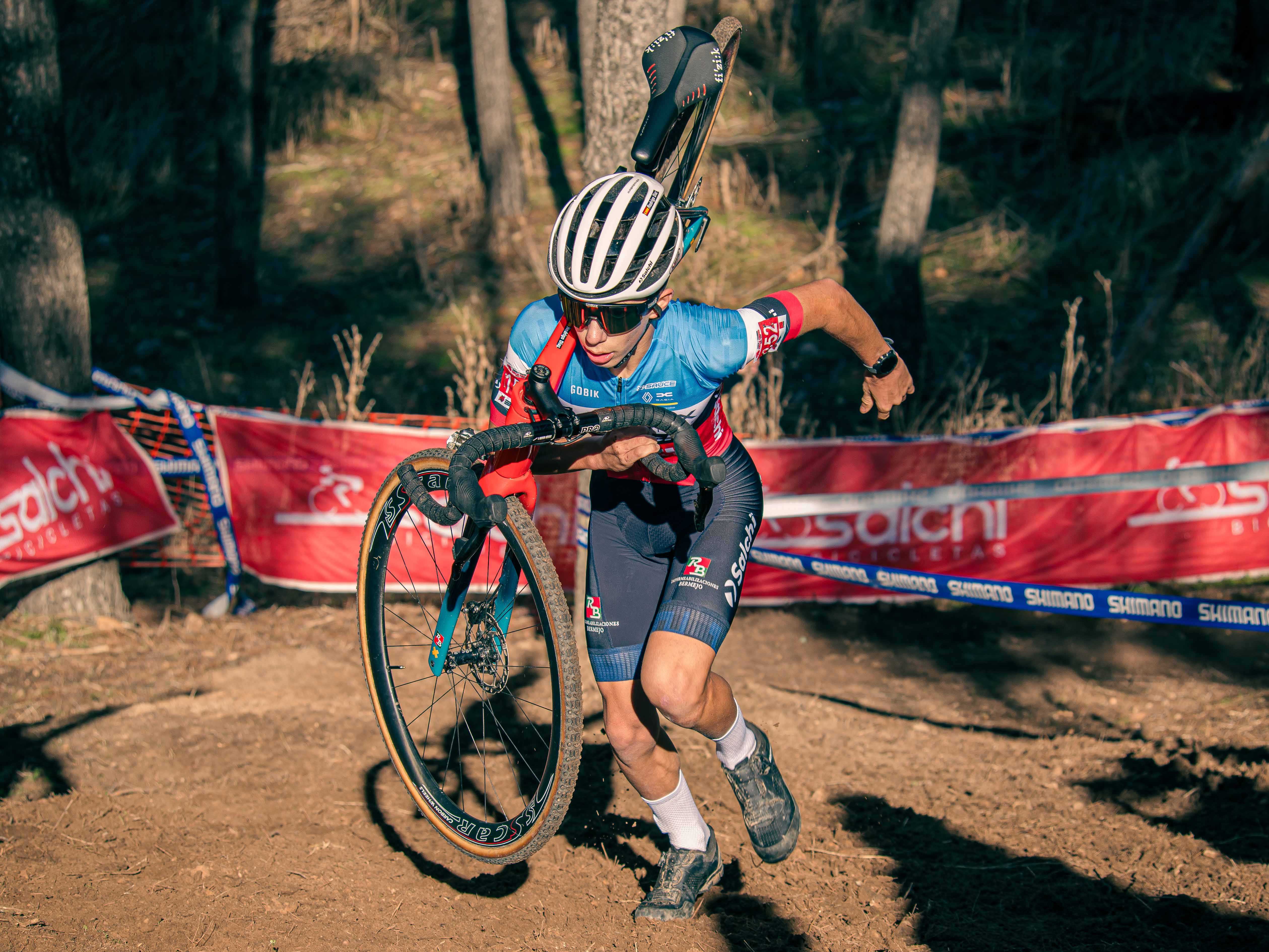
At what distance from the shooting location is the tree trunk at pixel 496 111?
44.4 ft

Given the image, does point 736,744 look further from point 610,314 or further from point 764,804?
point 610,314

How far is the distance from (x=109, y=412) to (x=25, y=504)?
2.91ft

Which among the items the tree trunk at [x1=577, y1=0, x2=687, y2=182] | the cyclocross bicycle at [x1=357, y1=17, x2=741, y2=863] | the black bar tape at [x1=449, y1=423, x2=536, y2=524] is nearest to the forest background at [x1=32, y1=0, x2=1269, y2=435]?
the tree trunk at [x1=577, y1=0, x2=687, y2=182]

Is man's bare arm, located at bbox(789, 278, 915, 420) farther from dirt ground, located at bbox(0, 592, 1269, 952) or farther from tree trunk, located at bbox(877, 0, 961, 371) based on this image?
tree trunk, located at bbox(877, 0, 961, 371)

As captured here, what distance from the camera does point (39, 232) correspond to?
20.6ft

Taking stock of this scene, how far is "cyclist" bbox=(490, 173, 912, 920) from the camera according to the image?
10.9 feet

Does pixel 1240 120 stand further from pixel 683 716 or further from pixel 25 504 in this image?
pixel 25 504

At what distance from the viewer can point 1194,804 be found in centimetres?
475

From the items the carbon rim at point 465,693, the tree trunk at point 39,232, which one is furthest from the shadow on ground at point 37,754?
the carbon rim at point 465,693

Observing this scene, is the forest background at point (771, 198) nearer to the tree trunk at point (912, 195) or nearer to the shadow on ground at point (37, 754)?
the tree trunk at point (912, 195)

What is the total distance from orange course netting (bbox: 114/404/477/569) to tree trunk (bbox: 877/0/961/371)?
5115 millimetres


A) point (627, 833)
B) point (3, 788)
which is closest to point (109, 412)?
point (3, 788)

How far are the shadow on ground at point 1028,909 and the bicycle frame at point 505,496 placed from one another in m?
2.01

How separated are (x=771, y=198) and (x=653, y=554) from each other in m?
10.9
